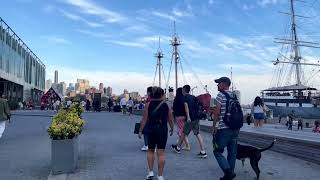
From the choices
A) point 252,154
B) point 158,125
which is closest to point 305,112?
point 252,154

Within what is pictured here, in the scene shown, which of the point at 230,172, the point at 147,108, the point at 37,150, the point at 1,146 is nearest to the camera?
the point at 230,172

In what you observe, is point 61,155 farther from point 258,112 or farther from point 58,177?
point 258,112

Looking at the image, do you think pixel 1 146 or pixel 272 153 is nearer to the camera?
pixel 272 153

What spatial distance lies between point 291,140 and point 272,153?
826 mm

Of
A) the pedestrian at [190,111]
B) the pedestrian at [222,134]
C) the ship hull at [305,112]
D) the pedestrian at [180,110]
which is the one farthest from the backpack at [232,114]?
the ship hull at [305,112]

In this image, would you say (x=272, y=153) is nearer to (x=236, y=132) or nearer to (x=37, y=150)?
(x=236, y=132)

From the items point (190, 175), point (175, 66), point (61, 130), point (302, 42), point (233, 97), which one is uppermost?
point (302, 42)

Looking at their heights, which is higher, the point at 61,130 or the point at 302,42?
the point at 302,42

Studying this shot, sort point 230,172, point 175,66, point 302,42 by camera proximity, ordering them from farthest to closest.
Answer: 1. point 302,42
2. point 175,66
3. point 230,172

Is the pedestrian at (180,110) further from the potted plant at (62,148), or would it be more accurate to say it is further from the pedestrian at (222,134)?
the pedestrian at (222,134)

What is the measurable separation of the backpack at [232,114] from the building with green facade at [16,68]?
41.5 m

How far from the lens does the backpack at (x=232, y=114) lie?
27.5 feet

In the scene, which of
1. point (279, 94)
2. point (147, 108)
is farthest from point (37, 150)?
point (279, 94)

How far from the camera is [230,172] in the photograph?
27.6 feet
